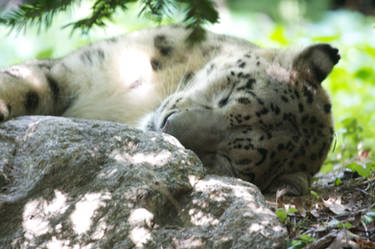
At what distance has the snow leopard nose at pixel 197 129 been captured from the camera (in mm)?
3662

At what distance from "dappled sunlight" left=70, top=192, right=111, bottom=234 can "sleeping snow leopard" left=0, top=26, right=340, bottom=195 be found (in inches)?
38.2

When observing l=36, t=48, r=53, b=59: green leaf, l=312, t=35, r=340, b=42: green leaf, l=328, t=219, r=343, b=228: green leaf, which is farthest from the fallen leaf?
l=36, t=48, r=53, b=59: green leaf

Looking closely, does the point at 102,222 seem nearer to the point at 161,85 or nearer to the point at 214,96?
the point at 214,96

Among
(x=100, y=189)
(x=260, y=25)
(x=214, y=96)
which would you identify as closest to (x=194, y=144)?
(x=214, y=96)

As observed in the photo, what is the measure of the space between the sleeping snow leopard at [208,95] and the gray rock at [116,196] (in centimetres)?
58

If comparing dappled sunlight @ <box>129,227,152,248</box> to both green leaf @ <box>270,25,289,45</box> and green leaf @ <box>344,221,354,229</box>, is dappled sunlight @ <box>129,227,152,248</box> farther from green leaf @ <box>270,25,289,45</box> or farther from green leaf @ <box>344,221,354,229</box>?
green leaf @ <box>270,25,289,45</box>

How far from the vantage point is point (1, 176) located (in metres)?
2.97

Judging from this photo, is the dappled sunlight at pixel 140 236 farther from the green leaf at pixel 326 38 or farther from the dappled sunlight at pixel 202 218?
the green leaf at pixel 326 38

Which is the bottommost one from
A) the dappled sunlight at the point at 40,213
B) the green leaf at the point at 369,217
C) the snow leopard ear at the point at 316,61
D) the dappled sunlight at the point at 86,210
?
the dappled sunlight at the point at 40,213

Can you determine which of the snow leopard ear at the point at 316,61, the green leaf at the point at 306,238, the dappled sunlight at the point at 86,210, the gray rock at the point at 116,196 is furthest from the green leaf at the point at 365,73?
the dappled sunlight at the point at 86,210

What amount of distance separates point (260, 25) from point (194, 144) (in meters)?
8.72

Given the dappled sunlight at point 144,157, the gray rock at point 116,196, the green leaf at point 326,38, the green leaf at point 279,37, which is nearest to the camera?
the gray rock at point 116,196

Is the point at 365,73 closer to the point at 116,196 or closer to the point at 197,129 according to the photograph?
the point at 197,129

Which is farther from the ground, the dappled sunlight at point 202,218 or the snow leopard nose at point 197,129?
the snow leopard nose at point 197,129
